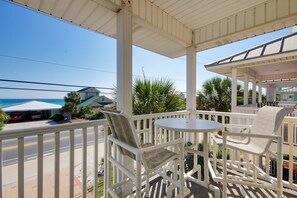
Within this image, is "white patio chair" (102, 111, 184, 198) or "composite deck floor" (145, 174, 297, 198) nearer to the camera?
"white patio chair" (102, 111, 184, 198)

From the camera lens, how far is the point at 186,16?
2.63 meters

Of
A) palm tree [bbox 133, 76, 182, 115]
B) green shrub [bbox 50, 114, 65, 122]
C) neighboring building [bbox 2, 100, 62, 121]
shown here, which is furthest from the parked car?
Answer: palm tree [bbox 133, 76, 182, 115]

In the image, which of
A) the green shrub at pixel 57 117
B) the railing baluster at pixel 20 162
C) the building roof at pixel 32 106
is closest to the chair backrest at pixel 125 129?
the railing baluster at pixel 20 162

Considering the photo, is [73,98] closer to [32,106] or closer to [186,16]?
[32,106]

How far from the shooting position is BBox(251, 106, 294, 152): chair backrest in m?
1.66

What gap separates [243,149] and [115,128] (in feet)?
5.12

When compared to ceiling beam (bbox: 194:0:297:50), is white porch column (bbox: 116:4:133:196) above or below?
below

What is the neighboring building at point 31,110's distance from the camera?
600cm

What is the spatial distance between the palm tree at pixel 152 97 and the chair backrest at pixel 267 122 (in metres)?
1.91

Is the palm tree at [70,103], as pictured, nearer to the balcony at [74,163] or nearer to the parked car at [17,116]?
the parked car at [17,116]

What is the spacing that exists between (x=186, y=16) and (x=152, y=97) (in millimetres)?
1818

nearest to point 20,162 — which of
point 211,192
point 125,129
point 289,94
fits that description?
point 125,129

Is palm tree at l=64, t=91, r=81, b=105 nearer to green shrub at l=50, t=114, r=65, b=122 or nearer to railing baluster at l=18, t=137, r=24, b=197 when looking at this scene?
green shrub at l=50, t=114, r=65, b=122

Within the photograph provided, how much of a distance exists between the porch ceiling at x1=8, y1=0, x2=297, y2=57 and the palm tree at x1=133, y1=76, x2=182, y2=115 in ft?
3.40
